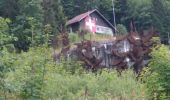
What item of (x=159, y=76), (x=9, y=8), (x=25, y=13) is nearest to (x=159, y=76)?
(x=159, y=76)

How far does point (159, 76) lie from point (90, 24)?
104ft

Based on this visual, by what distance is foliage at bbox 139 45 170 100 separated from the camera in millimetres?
8133

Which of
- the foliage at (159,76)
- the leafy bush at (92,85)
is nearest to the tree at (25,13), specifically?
the leafy bush at (92,85)

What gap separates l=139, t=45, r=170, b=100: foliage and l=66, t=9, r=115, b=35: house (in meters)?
28.4

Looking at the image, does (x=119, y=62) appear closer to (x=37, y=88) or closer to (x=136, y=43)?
(x=136, y=43)

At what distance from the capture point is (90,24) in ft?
130

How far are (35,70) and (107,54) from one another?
1678 centimetres

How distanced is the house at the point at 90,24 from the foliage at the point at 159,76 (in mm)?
28442

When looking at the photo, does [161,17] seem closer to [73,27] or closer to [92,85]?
[73,27]

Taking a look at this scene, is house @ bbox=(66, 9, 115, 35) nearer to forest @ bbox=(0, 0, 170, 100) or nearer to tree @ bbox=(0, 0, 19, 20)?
tree @ bbox=(0, 0, 19, 20)

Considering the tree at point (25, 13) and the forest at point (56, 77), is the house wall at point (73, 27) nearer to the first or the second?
the tree at point (25, 13)

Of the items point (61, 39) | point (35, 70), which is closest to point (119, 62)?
point (61, 39)

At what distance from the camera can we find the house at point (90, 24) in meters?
38.8

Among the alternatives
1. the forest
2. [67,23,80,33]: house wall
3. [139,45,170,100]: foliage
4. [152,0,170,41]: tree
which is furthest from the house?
[139,45,170,100]: foliage
